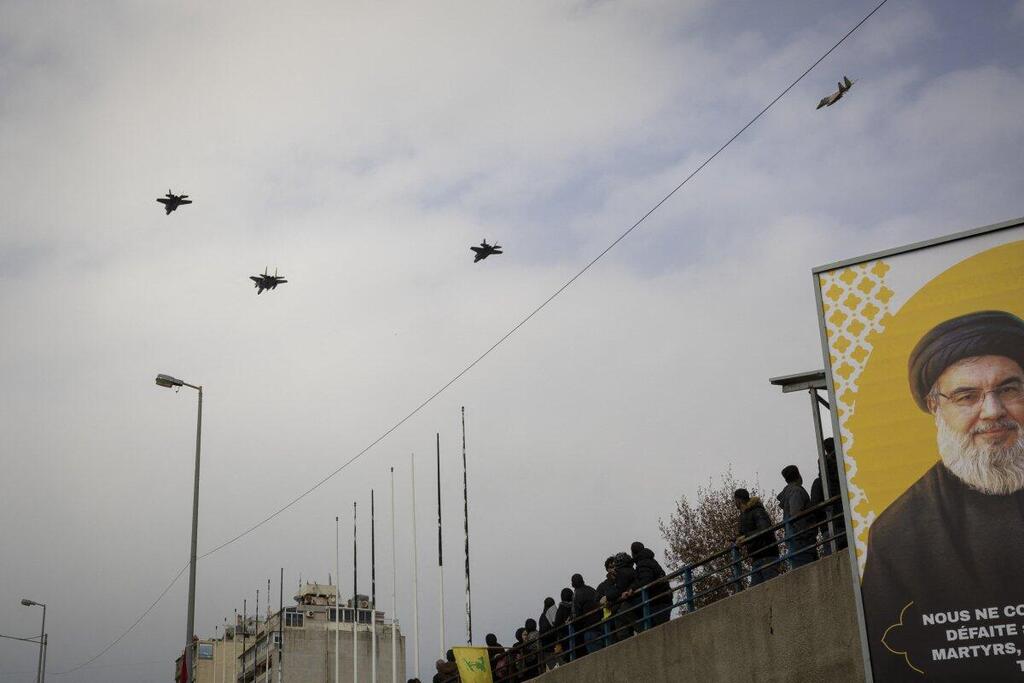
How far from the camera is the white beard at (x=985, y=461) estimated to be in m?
13.2

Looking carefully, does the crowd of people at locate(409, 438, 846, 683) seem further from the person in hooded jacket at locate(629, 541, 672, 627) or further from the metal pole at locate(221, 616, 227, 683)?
the metal pole at locate(221, 616, 227, 683)

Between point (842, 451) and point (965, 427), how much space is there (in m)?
1.51

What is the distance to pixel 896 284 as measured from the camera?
1462 centimetres

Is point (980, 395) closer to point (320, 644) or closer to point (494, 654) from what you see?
A: point (494, 654)

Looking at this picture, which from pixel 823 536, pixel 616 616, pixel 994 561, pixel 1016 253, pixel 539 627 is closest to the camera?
pixel 994 561

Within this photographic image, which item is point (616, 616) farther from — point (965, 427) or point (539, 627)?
point (965, 427)

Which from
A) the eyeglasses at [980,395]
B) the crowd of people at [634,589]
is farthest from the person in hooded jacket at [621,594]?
the eyeglasses at [980,395]

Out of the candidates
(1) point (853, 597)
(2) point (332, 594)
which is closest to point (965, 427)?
(1) point (853, 597)

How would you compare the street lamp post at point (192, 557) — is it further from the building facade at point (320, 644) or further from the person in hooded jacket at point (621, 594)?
the building facade at point (320, 644)

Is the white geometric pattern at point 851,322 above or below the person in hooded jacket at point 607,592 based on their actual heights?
above

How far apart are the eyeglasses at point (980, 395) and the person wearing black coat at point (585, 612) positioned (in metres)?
7.20

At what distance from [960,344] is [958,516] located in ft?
6.99

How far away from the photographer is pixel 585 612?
741 inches

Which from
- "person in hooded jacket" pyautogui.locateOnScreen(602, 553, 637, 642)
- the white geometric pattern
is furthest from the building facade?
the white geometric pattern
